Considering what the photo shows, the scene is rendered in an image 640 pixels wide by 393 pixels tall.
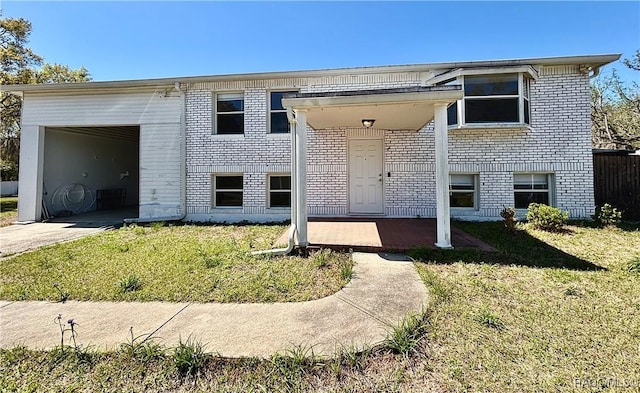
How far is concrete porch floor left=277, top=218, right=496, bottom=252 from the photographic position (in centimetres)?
547

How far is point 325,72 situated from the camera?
8664 mm

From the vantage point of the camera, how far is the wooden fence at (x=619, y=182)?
8406 mm

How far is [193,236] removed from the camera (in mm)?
7168

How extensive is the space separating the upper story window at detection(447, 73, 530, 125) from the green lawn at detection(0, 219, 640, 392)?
5831 millimetres

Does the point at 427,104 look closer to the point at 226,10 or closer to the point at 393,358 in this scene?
the point at 393,358

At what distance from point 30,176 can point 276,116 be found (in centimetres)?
837

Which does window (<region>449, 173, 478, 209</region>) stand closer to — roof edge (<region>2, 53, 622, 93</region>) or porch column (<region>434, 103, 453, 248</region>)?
roof edge (<region>2, 53, 622, 93</region>)

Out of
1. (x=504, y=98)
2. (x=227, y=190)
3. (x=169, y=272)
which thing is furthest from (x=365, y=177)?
(x=169, y=272)

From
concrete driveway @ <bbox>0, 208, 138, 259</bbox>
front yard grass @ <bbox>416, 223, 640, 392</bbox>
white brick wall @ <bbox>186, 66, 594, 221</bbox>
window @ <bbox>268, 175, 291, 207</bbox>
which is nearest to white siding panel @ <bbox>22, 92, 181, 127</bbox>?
white brick wall @ <bbox>186, 66, 594, 221</bbox>

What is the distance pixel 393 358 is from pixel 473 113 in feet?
25.5

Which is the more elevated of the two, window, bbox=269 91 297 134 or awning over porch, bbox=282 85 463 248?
window, bbox=269 91 297 134

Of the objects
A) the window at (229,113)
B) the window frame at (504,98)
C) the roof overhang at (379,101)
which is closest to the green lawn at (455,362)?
the roof overhang at (379,101)

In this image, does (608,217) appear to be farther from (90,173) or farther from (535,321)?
(90,173)

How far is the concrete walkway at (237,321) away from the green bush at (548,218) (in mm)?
5117
